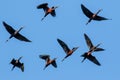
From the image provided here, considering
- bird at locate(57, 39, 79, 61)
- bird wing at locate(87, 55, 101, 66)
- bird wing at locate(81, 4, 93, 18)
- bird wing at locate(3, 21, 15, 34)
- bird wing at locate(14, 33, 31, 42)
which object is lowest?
bird wing at locate(87, 55, 101, 66)

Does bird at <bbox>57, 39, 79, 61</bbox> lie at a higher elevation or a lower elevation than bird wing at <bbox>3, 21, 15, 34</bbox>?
lower

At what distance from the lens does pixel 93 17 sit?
316 ft

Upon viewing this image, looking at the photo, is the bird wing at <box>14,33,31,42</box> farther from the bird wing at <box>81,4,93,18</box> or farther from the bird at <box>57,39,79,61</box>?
the bird wing at <box>81,4,93,18</box>

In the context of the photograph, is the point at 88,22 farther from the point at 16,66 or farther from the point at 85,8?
the point at 16,66

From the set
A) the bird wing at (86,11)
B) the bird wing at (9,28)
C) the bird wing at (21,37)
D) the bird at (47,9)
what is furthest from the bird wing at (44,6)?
the bird wing at (21,37)

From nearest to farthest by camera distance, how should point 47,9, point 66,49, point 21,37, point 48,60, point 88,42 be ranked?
point 66,49, point 88,42, point 47,9, point 48,60, point 21,37

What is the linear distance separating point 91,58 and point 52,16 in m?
6.37

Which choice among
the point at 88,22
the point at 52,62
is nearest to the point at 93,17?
the point at 88,22

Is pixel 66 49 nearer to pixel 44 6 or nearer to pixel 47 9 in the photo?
pixel 47 9

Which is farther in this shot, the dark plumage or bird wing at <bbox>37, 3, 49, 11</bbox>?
the dark plumage

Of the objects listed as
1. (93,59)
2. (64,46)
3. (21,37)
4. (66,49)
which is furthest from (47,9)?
(93,59)

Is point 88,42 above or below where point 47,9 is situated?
below

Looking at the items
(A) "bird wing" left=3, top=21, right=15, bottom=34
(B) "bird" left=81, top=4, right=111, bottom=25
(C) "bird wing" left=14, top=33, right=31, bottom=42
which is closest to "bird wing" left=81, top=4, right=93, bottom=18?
(B) "bird" left=81, top=4, right=111, bottom=25

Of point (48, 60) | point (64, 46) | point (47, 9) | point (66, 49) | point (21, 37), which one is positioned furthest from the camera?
point (21, 37)
